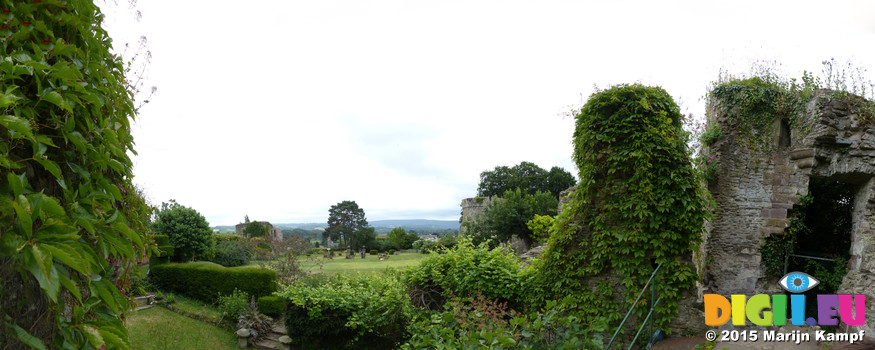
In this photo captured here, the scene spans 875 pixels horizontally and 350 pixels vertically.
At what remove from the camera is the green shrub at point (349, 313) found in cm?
766

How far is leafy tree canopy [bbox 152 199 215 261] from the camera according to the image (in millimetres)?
14594

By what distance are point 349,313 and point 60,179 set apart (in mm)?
7939

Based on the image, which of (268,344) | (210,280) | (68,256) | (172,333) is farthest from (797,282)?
(210,280)

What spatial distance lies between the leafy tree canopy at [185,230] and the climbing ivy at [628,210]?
14162 millimetres

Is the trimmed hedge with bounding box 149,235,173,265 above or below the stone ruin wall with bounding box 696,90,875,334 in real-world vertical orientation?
below

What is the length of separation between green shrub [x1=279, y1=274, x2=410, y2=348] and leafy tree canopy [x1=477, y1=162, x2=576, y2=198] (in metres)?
30.9

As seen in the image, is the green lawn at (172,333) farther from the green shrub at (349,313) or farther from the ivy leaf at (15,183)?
the ivy leaf at (15,183)

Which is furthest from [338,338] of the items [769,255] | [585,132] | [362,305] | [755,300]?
[769,255]

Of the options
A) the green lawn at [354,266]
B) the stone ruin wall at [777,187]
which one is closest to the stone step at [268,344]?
the green lawn at [354,266]

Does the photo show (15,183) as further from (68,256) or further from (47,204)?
(68,256)

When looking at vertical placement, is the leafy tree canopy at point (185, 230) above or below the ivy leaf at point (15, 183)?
below

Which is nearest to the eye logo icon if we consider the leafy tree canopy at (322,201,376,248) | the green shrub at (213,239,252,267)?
the green shrub at (213,239,252,267)

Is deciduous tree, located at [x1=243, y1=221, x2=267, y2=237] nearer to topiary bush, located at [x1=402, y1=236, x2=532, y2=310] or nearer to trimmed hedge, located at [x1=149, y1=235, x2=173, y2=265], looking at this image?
trimmed hedge, located at [x1=149, y1=235, x2=173, y2=265]

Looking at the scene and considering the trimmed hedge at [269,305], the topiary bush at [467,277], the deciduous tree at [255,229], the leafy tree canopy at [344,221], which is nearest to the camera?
the topiary bush at [467,277]
